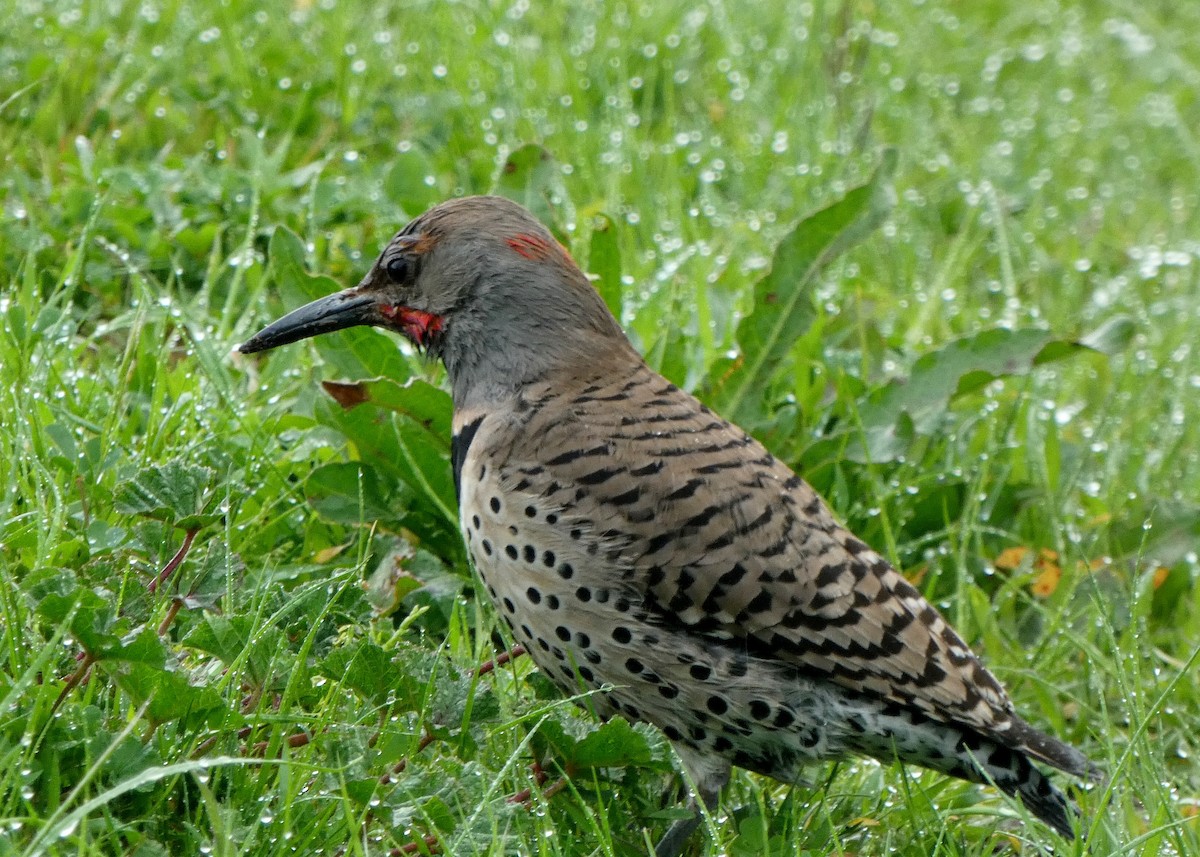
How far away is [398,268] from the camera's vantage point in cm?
384

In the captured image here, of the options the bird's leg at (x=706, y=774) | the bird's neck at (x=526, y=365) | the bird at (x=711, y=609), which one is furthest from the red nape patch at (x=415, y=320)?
the bird's leg at (x=706, y=774)

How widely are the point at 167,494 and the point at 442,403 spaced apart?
0.96m

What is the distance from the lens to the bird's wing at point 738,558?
3.30 meters

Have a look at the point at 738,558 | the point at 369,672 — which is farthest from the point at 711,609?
the point at 369,672

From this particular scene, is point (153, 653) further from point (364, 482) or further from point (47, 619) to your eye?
point (364, 482)

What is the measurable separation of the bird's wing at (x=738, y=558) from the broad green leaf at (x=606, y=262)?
0.96 metres

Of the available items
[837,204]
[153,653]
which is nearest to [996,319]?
[837,204]

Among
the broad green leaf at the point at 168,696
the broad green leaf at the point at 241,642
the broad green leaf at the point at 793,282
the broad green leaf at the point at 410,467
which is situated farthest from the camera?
the broad green leaf at the point at 793,282

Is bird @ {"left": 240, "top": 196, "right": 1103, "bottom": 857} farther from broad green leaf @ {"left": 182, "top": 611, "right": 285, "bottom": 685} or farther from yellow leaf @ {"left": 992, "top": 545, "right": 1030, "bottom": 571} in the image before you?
yellow leaf @ {"left": 992, "top": 545, "right": 1030, "bottom": 571}

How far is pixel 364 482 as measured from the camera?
3.91 meters

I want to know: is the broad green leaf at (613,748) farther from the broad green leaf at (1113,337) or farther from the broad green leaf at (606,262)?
the broad green leaf at (1113,337)

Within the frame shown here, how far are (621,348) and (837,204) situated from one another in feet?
3.05

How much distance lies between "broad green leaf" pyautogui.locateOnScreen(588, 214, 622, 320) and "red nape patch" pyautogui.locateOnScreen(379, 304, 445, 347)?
685 millimetres

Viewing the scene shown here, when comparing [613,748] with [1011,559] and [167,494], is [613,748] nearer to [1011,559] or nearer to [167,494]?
[167,494]
